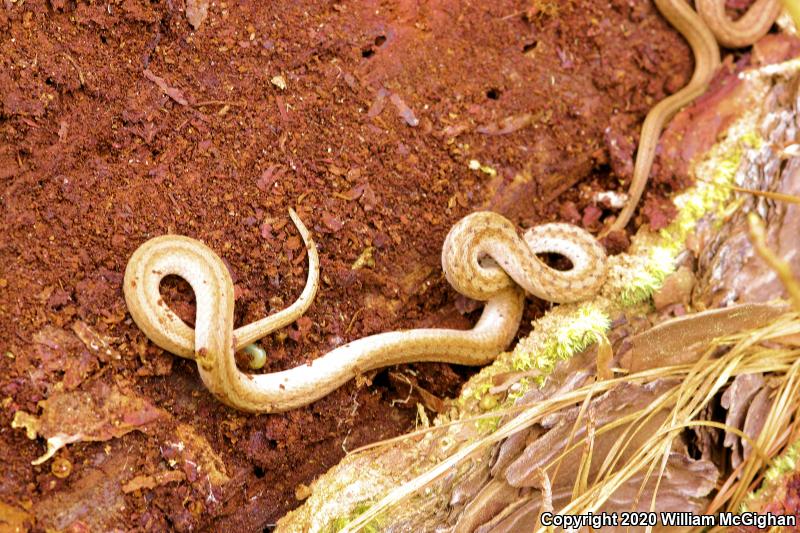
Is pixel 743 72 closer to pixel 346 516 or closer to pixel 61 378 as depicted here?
pixel 346 516

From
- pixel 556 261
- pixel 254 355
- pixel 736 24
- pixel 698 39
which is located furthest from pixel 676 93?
pixel 254 355

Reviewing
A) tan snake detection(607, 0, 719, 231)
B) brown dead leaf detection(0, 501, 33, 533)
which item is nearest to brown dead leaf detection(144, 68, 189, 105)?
brown dead leaf detection(0, 501, 33, 533)

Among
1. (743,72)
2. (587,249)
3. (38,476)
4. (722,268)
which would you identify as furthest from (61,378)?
(743,72)

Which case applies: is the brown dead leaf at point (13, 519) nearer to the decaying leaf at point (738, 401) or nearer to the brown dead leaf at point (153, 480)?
the brown dead leaf at point (153, 480)

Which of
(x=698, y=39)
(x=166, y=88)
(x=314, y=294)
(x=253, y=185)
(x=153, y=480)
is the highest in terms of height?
(x=166, y=88)

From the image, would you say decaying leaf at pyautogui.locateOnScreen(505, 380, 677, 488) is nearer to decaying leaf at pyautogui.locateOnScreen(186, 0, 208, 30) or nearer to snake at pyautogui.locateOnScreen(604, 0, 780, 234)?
snake at pyautogui.locateOnScreen(604, 0, 780, 234)

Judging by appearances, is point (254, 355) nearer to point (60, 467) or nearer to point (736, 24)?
point (60, 467)

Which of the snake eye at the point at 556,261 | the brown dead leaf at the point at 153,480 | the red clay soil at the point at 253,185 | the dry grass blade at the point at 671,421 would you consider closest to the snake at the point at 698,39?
the red clay soil at the point at 253,185
